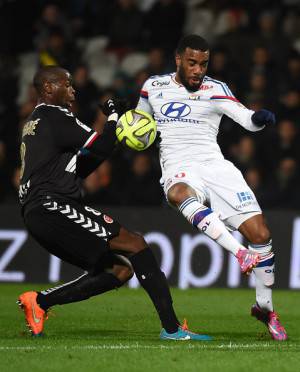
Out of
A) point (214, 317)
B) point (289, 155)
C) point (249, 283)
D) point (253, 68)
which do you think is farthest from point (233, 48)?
point (214, 317)

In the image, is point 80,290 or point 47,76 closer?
point 47,76

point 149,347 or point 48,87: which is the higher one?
point 48,87

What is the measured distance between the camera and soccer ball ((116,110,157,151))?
25.6 feet

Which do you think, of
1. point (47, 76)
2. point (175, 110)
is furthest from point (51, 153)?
point (175, 110)

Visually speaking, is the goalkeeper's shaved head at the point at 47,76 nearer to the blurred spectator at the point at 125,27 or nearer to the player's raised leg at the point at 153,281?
the player's raised leg at the point at 153,281

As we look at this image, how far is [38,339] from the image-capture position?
24.3 ft

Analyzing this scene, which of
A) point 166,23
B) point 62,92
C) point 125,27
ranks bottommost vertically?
point 125,27

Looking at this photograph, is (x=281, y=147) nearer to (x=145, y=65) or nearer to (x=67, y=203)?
(x=145, y=65)

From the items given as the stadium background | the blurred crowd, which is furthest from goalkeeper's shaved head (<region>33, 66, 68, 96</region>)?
the blurred crowd

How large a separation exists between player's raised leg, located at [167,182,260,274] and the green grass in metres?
0.61

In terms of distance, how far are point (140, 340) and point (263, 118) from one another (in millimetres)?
1847

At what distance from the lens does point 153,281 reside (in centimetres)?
740

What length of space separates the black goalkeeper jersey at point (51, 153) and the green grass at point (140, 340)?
1.06 meters

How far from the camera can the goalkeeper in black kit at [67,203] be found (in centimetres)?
738
